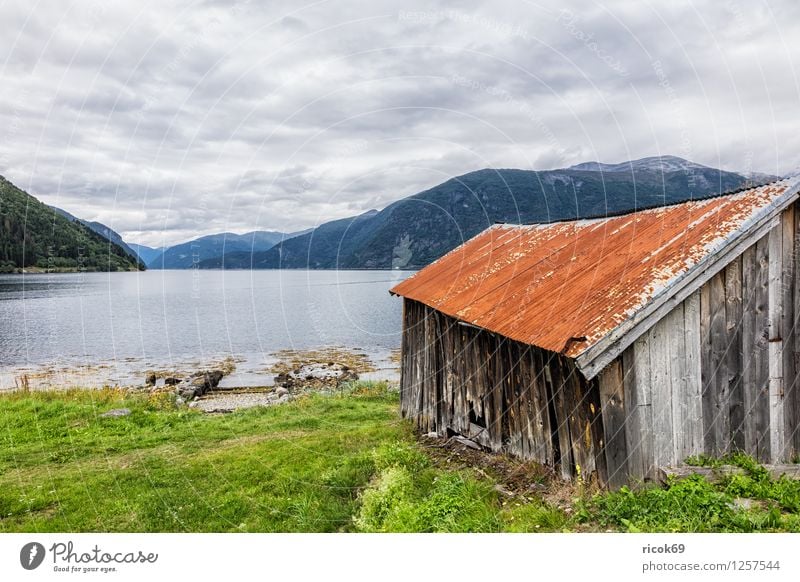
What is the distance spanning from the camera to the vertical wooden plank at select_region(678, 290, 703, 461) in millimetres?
7672

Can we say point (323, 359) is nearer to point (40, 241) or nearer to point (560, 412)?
point (560, 412)

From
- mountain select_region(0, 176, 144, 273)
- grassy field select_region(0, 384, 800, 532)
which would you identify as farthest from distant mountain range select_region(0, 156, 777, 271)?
grassy field select_region(0, 384, 800, 532)

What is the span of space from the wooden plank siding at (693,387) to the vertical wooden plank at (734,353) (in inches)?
0.6

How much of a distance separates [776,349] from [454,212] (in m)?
123

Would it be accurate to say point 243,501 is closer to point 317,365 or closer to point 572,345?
point 572,345

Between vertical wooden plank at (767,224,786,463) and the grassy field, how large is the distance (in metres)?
0.94

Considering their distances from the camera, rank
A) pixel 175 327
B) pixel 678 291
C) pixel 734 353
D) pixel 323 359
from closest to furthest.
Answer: pixel 678 291
pixel 734 353
pixel 323 359
pixel 175 327

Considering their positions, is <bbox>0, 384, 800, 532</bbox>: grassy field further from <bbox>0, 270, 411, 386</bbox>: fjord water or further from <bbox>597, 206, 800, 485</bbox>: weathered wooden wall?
<bbox>0, 270, 411, 386</bbox>: fjord water

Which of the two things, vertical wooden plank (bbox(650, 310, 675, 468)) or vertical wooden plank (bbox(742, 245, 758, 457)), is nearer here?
vertical wooden plank (bbox(650, 310, 675, 468))

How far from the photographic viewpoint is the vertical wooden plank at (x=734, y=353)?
26.0 feet

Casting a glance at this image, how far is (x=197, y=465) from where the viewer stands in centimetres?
1299

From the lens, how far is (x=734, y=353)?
7984 mm

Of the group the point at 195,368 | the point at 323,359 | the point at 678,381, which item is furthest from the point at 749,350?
the point at 195,368

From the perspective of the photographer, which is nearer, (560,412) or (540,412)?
(560,412)
